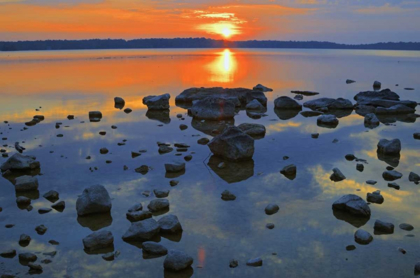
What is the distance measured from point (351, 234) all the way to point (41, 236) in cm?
557

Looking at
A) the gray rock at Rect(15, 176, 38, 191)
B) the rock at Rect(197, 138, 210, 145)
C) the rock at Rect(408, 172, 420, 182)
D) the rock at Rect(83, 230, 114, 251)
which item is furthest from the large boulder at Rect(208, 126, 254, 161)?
the rock at Rect(83, 230, 114, 251)

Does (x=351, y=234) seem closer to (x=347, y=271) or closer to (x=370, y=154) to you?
(x=347, y=271)

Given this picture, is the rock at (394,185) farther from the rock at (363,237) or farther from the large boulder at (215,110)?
the large boulder at (215,110)

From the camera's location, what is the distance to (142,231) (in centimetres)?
731

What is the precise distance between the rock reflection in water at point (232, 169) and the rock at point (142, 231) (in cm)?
328

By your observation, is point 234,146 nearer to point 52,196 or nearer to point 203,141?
point 203,141

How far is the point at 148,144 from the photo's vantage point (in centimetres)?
1419

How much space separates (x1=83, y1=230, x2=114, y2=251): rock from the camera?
6.99 meters

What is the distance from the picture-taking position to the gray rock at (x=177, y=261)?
20.7ft

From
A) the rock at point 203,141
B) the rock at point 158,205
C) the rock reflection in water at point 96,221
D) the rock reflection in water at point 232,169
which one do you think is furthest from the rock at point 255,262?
the rock at point 203,141

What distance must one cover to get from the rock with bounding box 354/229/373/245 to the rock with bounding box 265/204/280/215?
1668mm

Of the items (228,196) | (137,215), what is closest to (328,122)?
(228,196)

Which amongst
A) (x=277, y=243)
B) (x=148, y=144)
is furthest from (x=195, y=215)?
(x=148, y=144)

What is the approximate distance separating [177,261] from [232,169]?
5261mm
